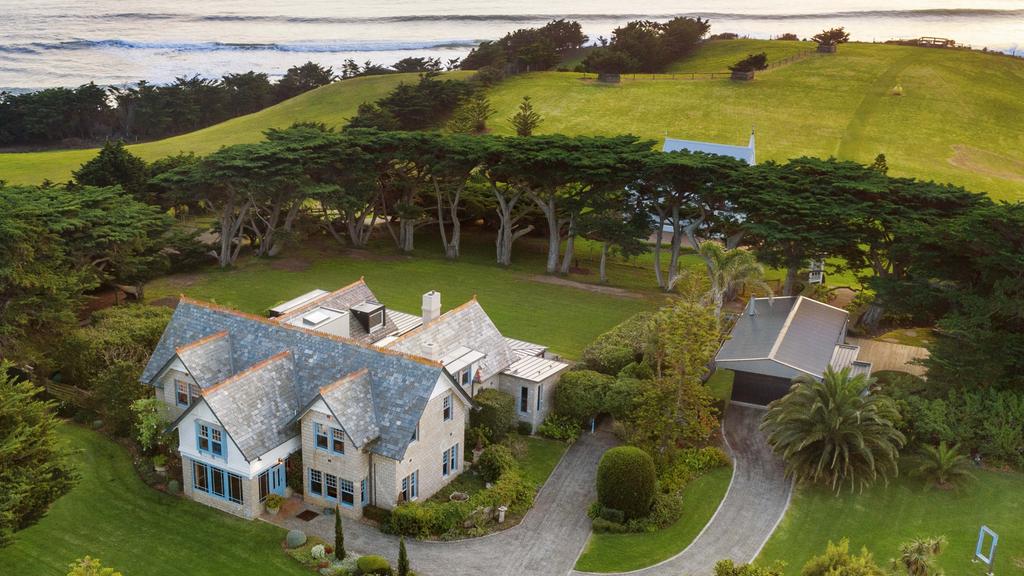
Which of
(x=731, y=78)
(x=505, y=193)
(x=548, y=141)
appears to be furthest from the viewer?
(x=731, y=78)

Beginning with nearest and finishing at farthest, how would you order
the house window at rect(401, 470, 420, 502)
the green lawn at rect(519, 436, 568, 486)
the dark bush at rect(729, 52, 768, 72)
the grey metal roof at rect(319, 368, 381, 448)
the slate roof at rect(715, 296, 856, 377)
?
the grey metal roof at rect(319, 368, 381, 448), the house window at rect(401, 470, 420, 502), the green lawn at rect(519, 436, 568, 486), the slate roof at rect(715, 296, 856, 377), the dark bush at rect(729, 52, 768, 72)

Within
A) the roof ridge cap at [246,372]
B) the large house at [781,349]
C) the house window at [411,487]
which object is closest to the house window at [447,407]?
the house window at [411,487]

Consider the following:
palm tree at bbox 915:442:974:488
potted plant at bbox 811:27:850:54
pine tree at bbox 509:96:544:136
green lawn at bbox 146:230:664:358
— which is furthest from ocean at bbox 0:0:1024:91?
palm tree at bbox 915:442:974:488

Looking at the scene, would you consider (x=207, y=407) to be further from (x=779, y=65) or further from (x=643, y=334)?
(x=779, y=65)

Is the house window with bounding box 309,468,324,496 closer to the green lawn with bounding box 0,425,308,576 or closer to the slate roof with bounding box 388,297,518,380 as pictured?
the green lawn with bounding box 0,425,308,576

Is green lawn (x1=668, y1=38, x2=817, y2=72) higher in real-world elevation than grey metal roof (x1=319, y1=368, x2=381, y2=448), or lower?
higher

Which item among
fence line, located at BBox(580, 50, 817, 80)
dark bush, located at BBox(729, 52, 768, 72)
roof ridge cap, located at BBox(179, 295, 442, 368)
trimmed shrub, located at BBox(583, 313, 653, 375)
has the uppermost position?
dark bush, located at BBox(729, 52, 768, 72)

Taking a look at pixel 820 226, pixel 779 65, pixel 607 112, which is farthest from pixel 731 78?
pixel 820 226
